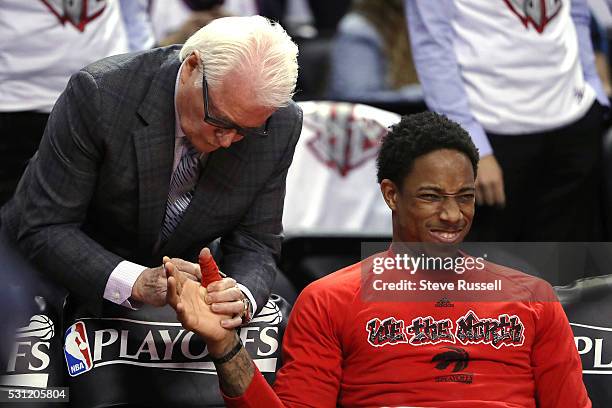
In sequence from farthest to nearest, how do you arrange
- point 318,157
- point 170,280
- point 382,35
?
1. point 382,35
2. point 318,157
3. point 170,280

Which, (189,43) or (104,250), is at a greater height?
(189,43)

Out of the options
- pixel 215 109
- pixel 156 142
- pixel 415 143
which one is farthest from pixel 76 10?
pixel 415 143

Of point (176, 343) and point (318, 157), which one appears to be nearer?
point (176, 343)

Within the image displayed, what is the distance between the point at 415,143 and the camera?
294cm

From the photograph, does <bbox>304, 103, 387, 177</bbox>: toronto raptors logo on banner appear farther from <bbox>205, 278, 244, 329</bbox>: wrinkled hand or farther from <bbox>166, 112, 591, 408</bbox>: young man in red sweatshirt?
<bbox>205, 278, 244, 329</bbox>: wrinkled hand

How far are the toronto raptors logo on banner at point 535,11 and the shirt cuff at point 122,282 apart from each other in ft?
5.12

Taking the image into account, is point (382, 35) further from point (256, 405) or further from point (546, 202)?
point (256, 405)

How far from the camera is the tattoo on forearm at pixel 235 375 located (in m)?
2.65

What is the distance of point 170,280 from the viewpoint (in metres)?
2.63

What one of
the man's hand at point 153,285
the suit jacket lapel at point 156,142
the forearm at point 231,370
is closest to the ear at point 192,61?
the suit jacket lapel at point 156,142

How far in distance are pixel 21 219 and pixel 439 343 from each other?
3.50 ft

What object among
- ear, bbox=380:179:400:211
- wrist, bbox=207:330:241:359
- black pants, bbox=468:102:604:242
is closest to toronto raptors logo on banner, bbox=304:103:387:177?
black pants, bbox=468:102:604:242

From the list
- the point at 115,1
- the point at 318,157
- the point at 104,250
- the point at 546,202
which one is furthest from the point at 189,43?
the point at 318,157

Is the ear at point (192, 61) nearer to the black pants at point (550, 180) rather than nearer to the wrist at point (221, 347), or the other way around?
the wrist at point (221, 347)
